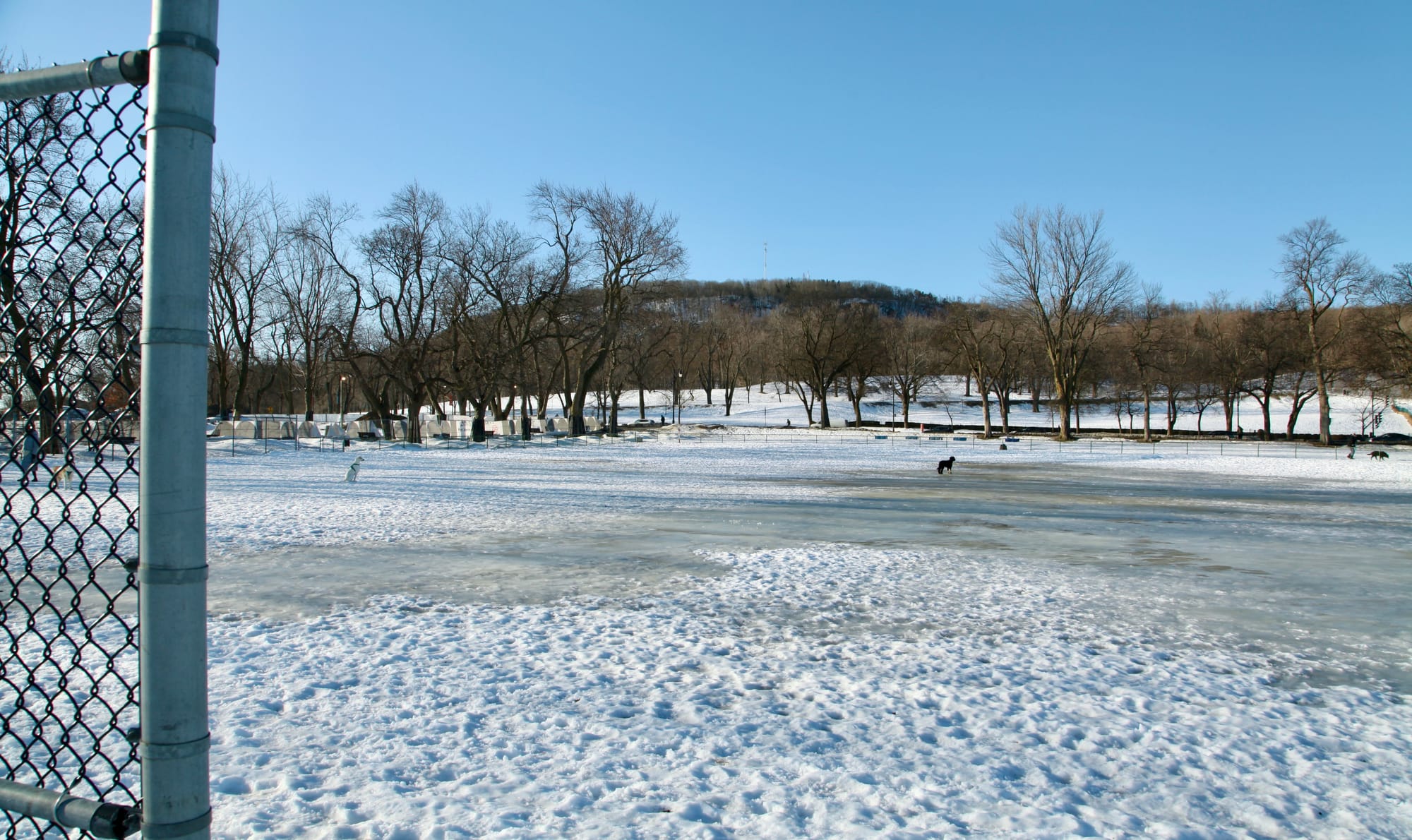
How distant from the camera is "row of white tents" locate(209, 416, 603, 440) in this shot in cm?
Answer: 4644

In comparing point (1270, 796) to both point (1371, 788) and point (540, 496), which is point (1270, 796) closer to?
point (1371, 788)

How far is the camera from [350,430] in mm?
55406

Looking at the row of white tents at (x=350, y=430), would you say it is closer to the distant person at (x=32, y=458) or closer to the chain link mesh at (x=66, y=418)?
the chain link mesh at (x=66, y=418)

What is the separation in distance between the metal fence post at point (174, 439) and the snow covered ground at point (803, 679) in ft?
7.33

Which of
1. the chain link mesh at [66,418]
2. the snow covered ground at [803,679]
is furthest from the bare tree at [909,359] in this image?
the chain link mesh at [66,418]

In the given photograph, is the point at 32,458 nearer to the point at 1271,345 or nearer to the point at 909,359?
the point at 1271,345

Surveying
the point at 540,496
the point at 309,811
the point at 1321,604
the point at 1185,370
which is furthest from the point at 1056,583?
the point at 1185,370

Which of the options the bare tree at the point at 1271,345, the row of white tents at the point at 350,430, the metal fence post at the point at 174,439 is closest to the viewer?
the metal fence post at the point at 174,439

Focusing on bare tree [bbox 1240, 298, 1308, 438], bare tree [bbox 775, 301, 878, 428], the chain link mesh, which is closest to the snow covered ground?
the chain link mesh

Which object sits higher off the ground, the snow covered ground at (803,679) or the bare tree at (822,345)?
the bare tree at (822,345)

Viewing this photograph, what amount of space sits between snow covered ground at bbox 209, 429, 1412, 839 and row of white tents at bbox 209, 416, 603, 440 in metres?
35.0

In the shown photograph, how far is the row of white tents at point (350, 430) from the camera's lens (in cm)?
4644

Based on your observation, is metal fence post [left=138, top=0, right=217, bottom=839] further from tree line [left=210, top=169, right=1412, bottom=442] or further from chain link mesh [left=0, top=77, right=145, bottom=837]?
tree line [left=210, top=169, right=1412, bottom=442]

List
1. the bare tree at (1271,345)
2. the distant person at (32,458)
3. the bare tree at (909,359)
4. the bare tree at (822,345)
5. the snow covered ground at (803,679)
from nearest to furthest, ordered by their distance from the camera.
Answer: the distant person at (32,458) → the snow covered ground at (803,679) → the bare tree at (1271,345) → the bare tree at (822,345) → the bare tree at (909,359)
